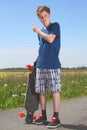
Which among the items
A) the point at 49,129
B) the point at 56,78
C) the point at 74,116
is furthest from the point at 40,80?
the point at 74,116

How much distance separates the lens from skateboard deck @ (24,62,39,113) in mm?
7984

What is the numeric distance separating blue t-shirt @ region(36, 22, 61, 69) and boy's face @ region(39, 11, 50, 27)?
0.07 metres

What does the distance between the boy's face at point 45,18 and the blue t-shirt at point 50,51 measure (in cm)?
7

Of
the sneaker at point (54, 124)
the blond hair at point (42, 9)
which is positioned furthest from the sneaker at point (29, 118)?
the blond hair at point (42, 9)

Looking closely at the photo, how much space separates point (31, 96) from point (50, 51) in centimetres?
82

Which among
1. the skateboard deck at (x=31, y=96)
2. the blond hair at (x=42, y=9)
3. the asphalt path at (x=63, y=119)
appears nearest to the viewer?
the blond hair at (x=42, y=9)

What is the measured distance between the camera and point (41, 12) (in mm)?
7633

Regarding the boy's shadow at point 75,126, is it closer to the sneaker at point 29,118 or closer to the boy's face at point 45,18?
the sneaker at point 29,118

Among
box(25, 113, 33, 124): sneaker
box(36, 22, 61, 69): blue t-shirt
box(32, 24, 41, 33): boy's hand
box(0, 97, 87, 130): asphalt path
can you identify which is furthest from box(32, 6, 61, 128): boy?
box(25, 113, 33, 124): sneaker

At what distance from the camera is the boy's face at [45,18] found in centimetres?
763

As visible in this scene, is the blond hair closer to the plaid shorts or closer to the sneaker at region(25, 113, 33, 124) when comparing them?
the plaid shorts

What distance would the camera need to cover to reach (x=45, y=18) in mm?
7648

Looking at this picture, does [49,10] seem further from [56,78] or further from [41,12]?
[56,78]

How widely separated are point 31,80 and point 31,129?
82 centimetres
